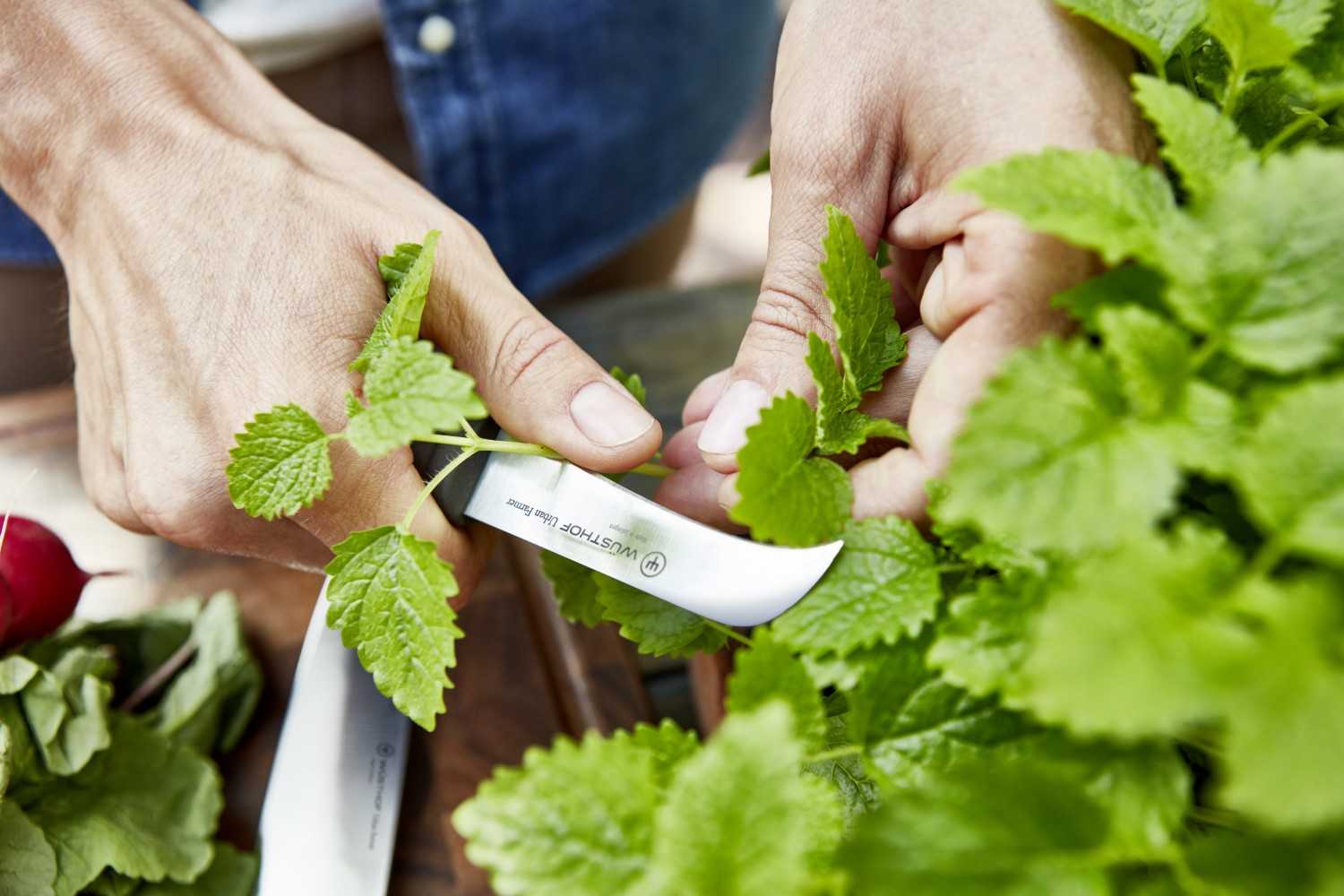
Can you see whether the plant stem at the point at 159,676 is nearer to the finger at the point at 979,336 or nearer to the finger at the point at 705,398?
the finger at the point at 705,398

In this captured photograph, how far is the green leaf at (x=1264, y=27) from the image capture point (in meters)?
0.39

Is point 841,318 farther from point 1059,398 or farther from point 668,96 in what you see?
point 668,96

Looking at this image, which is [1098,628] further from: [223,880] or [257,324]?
[223,880]

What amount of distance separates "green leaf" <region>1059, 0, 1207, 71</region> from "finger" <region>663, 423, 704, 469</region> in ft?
0.96

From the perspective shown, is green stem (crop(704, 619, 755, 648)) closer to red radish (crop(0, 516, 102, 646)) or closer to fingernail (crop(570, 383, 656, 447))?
fingernail (crop(570, 383, 656, 447))

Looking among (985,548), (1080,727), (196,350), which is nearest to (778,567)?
(985,548)

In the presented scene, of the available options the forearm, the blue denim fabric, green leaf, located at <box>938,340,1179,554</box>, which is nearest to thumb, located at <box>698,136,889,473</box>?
green leaf, located at <box>938,340,1179,554</box>

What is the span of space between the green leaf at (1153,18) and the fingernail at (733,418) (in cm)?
23

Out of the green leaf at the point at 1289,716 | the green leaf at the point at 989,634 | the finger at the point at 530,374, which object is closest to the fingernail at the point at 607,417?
the finger at the point at 530,374

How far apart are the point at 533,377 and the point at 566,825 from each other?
0.94 feet

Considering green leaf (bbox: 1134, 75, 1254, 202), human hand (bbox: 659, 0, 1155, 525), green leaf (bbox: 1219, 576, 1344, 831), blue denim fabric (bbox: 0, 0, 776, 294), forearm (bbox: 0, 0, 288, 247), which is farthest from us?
blue denim fabric (bbox: 0, 0, 776, 294)

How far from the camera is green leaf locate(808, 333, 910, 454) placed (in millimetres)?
Result: 446

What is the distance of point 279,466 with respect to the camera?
1.61 feet

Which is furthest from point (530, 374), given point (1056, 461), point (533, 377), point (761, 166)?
point (1056, 461)
